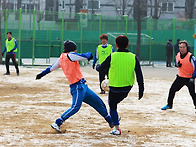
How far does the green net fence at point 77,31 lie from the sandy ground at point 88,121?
11478 millimetres

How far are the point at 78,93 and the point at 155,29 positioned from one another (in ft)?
68.9

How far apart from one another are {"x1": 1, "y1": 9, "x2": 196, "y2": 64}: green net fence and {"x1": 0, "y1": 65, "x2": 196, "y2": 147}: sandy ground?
1148 cm

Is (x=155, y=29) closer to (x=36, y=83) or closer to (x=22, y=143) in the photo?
(x=36, y=83)

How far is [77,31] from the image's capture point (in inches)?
1043

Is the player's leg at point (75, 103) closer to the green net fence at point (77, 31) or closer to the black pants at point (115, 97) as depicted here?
the black pants at point (115, 97)

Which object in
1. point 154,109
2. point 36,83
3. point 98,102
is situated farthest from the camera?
point 36,83

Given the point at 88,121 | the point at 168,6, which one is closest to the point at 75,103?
the point at 88,121

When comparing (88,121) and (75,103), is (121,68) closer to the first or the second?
(75,103)

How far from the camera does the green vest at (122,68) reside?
7457 mm

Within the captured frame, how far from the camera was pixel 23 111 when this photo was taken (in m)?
9.92

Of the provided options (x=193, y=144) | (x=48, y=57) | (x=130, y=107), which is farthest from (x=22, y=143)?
(x=48, y=57)

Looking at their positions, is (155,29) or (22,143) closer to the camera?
(22,143)

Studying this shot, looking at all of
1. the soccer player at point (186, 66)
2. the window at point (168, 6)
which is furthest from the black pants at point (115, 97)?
the window at point (168, 6)

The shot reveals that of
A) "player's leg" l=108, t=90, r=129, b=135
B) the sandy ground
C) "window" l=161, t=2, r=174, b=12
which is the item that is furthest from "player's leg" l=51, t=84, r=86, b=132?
"window" l=161, t=2, r=174, b=12
